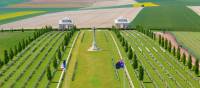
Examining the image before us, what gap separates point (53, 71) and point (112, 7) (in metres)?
92.9

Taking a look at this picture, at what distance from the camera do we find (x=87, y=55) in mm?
61312

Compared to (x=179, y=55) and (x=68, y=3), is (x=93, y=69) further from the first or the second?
(x=68, y=3)

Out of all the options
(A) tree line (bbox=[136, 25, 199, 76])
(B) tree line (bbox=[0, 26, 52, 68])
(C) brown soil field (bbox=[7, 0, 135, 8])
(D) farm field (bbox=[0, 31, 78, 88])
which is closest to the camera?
(D) farm field (bbox=[0, 31, 78, 88])

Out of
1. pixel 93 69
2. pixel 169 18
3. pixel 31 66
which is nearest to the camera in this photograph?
pixel 93 69

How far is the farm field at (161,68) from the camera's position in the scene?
4559 centimetres

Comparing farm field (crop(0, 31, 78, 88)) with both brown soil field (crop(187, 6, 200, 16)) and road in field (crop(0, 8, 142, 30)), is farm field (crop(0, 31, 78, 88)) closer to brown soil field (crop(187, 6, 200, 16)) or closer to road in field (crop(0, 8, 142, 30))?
road in field (crop(0, 8, 142, 30))

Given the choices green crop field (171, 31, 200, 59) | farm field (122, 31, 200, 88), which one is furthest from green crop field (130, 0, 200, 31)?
farm field (122, 31, 200, 88)

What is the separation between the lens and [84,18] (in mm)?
118875

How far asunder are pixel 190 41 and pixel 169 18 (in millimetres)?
37509

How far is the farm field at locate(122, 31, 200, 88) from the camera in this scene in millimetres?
45594

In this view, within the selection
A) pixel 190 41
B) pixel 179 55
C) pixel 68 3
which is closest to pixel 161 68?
pixel 179 55

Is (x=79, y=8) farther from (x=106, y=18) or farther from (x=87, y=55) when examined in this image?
(x=87, y=55)

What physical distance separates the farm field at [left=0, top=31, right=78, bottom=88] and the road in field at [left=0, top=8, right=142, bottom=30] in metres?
32.0

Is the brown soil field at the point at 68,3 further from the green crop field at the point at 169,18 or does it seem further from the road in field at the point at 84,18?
the green crop field at the point at 169,18
